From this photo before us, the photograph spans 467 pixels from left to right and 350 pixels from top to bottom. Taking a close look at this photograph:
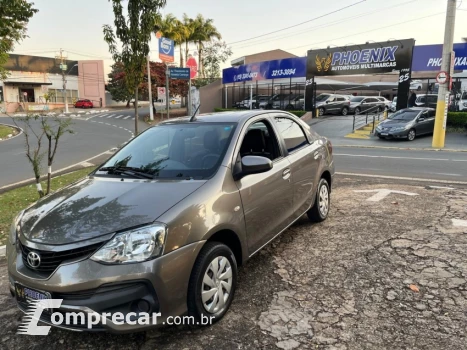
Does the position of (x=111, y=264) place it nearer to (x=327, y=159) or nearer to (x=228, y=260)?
(x=228, y=260)

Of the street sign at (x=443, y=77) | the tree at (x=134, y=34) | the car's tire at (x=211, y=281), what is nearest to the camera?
the car's tire at (x=211, y=281)

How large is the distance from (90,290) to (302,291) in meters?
1.88

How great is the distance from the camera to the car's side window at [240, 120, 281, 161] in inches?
157

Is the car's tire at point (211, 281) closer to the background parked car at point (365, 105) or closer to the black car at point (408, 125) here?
the black car at point (408, 125)

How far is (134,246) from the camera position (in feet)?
8.31

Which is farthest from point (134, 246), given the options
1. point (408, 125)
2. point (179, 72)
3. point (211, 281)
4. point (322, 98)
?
point (322, 98)

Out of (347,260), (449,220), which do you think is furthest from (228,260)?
(449,220)

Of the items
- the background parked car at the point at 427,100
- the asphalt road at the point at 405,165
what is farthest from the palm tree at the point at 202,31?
the asphalt road at the point at 405,165

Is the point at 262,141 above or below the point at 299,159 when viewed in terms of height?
above

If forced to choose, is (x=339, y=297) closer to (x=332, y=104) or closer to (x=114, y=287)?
(x=114, y=287)

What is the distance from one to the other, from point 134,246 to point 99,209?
518mm

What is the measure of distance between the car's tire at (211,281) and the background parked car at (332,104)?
90.3ft

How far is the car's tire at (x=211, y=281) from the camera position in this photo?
9.07 ft

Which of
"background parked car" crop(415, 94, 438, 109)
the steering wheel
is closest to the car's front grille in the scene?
the steering wheel
